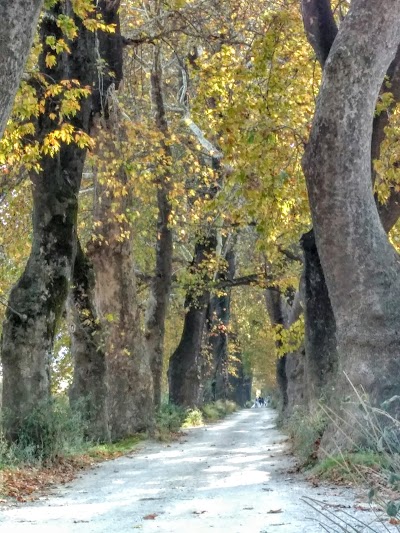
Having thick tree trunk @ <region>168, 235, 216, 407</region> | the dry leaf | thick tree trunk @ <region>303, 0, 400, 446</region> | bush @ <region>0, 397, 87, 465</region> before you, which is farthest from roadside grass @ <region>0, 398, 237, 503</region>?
thick tree trunk @ <region>168, 235, 216, 407</region>

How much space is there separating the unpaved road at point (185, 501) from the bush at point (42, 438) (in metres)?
0.79

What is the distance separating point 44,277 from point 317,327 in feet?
17.8

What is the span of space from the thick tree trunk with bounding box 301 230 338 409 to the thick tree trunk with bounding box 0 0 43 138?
11.1 m

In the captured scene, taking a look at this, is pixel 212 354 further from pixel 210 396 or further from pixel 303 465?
pixel 303 465

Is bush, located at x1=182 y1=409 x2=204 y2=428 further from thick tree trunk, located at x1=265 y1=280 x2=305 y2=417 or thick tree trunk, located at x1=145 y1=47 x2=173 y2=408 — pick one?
thick tree trunk, located at x1=145 y1=47 x2=173 y2=408

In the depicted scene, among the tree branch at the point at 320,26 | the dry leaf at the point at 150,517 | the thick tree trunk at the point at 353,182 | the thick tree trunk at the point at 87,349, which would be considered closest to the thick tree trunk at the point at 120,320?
the thick tree trunk at the point at 87,349

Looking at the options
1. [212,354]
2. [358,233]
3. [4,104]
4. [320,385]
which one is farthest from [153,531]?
[212,354]

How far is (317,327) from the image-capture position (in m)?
16.3

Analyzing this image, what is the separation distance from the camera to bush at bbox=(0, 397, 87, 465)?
12898 mm

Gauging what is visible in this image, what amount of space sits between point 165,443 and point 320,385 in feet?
21.5

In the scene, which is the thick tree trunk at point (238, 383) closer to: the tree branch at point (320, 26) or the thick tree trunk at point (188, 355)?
the thick tree trunk at point (188, 355)

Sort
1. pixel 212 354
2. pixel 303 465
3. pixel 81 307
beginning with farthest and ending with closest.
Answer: pixel 212 354 → pixel 81 307 → pixel 303 465

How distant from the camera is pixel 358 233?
12.0 meters

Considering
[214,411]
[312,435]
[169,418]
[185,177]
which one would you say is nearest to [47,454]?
[312,435]
